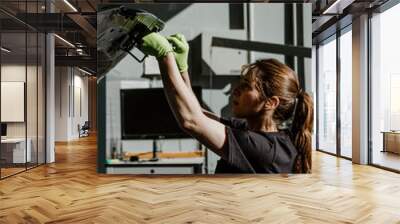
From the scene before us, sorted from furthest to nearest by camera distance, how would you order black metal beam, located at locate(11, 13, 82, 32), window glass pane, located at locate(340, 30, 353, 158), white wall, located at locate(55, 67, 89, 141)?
1. white wall, located at locate(55, 67, 89, 141)
2. window glass pane, located at locate(340, 30, 353, 158)
3. black metal beam, located at locate(11, 13, 82, 32)

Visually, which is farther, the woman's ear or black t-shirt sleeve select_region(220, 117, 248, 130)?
black t-shirt sleeve select_region(220, 117, 248, 130)

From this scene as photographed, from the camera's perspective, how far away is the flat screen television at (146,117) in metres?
4.28

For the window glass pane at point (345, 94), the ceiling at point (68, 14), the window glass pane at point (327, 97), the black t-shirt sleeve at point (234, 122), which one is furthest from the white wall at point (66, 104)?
the black t-shirt sleeve at point (234, 122)

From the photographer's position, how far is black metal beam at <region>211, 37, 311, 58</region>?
4336 millimetres

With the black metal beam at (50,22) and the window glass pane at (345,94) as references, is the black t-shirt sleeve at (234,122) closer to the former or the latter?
the black metal beam at (50,22)

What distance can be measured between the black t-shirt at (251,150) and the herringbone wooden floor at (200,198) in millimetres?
448

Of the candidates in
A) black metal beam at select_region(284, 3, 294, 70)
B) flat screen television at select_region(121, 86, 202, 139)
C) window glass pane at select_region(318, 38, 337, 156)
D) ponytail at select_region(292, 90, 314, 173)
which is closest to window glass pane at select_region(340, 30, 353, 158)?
window glass pane at select_region(318, 38, 337, 156)

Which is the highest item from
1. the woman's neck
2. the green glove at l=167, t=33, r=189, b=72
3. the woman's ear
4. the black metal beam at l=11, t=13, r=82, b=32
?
the black metal beam at l=11, t=13, r=82, b=32

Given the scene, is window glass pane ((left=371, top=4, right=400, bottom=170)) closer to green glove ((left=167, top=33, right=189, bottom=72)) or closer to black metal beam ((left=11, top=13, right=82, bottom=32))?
green glove ((left=167, top=33, right=189, bottom=72))

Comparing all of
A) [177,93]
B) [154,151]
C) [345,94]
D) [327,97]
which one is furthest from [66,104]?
[177,93]

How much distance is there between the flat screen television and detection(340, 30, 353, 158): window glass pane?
5551 millimetres

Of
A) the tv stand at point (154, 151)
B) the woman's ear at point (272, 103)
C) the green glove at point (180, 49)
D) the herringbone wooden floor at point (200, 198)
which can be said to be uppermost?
the green glove at point (180, 49)

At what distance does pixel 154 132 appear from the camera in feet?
14.1

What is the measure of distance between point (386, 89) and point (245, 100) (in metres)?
4.49
